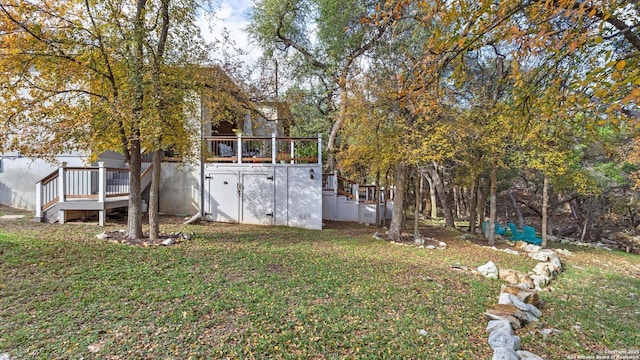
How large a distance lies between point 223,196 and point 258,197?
1.28 metres

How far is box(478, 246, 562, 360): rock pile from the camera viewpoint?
3230 mm

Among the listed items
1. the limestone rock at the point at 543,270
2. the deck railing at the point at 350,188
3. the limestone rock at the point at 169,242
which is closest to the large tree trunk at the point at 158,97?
the limestone rock at the point at 169,242

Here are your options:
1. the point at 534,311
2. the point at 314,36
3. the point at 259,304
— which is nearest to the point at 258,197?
the point at 259,304

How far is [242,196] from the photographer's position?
1111 cm

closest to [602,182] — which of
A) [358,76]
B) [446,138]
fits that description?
[446,138]

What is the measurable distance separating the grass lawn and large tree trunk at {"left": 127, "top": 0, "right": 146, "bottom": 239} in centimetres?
87

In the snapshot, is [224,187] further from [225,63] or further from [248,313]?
[248,313]

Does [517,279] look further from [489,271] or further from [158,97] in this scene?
[158,97]

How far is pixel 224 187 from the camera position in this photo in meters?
11.1

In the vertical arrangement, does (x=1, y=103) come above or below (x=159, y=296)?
above

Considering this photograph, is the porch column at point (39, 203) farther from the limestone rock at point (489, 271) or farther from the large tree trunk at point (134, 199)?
the limestone rock at point (489, 271)

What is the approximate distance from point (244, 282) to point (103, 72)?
5.25 m

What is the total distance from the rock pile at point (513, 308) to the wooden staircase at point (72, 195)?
9446mm

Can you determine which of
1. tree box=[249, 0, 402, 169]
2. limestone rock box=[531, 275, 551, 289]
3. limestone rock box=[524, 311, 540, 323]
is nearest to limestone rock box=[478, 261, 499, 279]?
limestone rock box=[531, 275, 551, 289]
